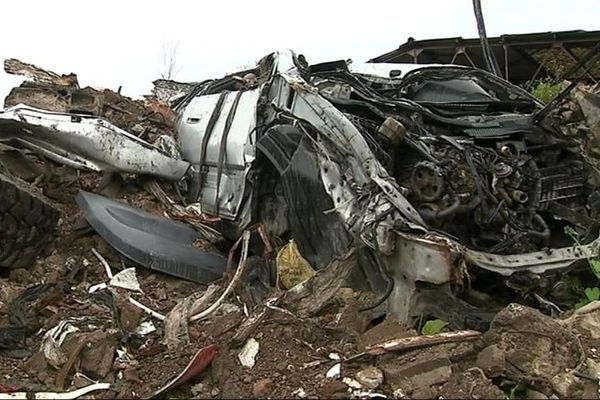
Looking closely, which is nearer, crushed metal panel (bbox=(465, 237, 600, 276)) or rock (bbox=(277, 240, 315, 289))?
crushed metal panel (bbox=(465, 237, 600, 276))

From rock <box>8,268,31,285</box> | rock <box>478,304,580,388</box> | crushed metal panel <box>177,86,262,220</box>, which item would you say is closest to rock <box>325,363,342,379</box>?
rock <box>478,304,580,388</box>

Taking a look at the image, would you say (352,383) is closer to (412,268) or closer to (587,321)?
(412,268)

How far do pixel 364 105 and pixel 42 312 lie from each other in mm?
2353

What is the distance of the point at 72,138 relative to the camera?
5.79 meters

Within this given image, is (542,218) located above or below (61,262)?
above

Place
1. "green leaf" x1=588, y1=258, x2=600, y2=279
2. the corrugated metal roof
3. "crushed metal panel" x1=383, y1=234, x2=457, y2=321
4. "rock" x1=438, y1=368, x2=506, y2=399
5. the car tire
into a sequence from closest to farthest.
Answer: "rock" x1=438, y1=368, x2=506, y2=399, "crushed metal panel" x1=383, y1=234, x2=457, y2=321, "green leaf" x1=588, y1=258, x2=600, y2=279, the car tire, the corrugated metal roof

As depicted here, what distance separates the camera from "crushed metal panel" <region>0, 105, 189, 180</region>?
5746 millimetres

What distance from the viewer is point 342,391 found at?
312 centimetres

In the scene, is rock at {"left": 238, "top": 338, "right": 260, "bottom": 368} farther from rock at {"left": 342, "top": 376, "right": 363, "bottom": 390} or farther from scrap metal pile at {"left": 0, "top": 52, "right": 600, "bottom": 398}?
rock at {"left": 342, "top": 376, "right": 363, "bottom": 390}

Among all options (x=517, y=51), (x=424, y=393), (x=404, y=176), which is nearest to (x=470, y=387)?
(x=424, y=393)

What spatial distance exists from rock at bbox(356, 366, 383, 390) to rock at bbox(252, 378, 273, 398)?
0.40m

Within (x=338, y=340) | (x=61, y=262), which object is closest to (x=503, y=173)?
(x=338, y=340)

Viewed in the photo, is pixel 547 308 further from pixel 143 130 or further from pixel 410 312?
pixel 143 130

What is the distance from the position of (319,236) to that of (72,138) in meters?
2.39
